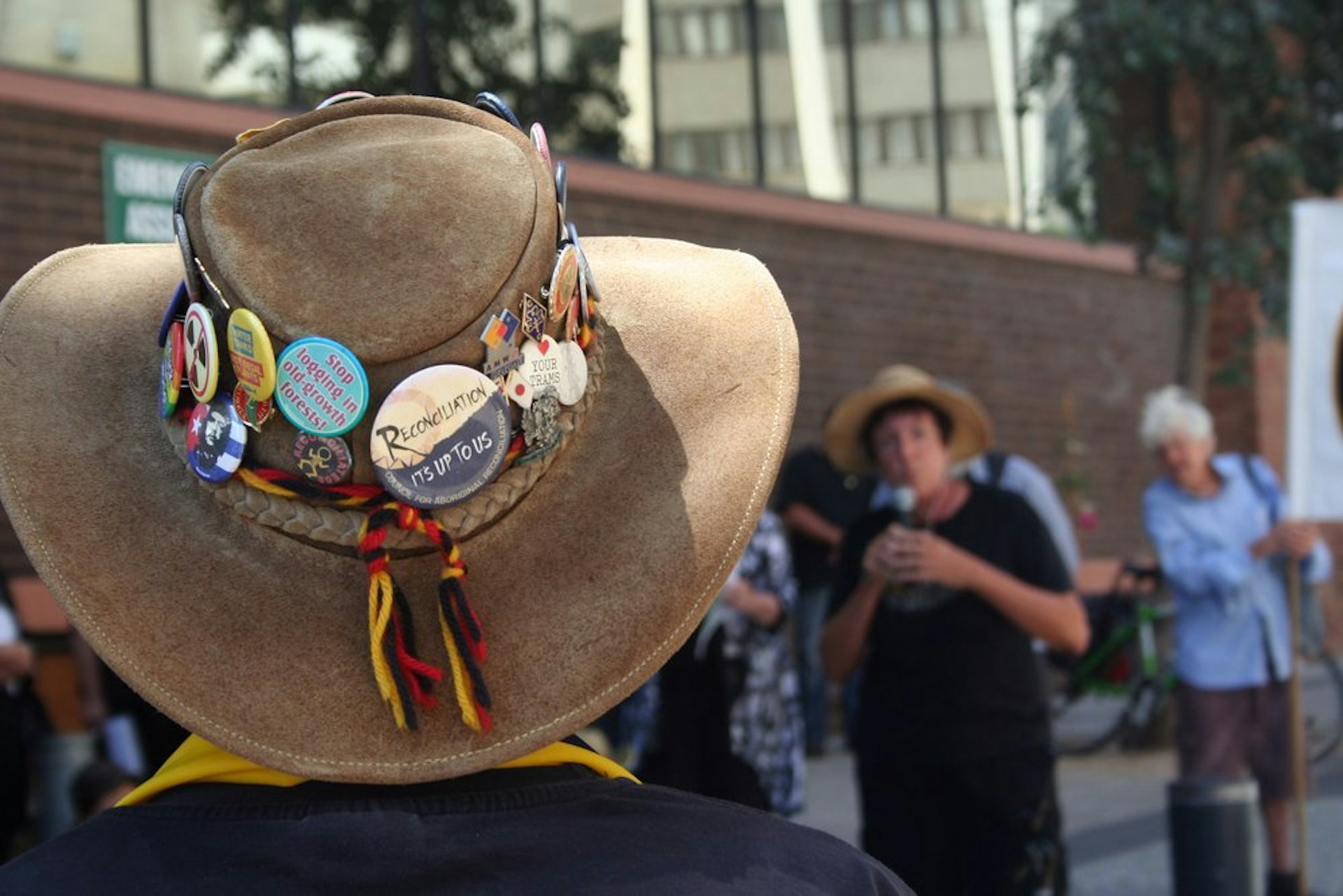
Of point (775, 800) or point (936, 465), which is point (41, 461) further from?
point (775, 800)

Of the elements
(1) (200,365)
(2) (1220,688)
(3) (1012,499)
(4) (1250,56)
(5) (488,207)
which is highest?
(5) (488,207)

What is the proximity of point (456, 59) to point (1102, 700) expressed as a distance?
5518mm

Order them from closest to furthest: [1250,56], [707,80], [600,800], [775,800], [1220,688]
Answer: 1. [600,800]
2. [775,800]
3. [1220,688]
4. [1250,56]
5. [707,80]

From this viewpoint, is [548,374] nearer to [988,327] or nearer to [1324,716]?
[1324,716]

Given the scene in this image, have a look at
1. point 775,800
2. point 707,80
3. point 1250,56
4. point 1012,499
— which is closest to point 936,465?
point 1012,499

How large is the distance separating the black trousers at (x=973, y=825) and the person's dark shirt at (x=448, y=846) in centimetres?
350

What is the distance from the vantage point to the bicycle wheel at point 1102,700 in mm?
11180

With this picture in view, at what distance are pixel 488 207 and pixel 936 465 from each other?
3.79 m

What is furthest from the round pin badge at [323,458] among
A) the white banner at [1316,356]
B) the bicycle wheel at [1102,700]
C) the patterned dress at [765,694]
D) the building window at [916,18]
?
the building window at [916,18]

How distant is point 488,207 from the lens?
5.26 ft

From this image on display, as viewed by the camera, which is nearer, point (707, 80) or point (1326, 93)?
point (1326, 93)

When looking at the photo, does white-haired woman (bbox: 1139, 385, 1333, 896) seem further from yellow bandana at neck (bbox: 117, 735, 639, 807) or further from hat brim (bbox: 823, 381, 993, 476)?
yellow bandana at neck (bbox: 117, 735, 639, 807)

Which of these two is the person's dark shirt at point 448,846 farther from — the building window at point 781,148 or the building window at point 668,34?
the building window at point 781,148

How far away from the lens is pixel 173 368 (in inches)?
63.3
